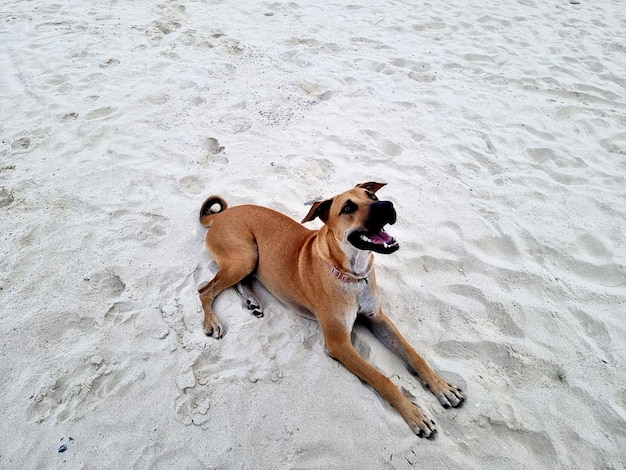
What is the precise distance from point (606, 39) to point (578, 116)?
2.93 metres

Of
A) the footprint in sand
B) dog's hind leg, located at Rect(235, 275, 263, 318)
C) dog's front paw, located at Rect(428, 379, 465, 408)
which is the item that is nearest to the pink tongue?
dog's front paw, located at Rect(428, 379, 465, 408)

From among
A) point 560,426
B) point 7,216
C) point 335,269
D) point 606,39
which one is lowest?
point 7,216

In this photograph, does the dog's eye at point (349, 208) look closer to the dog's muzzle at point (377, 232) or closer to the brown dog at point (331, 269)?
the brown dog at point (331, 269)

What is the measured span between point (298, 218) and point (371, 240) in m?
1.62

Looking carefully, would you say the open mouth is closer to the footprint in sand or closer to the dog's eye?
the dog's eye

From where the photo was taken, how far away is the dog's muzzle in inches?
106

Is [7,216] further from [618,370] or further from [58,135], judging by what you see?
[618,370]

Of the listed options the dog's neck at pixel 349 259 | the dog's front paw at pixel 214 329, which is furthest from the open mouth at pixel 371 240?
the dog's front paw at pixel 214 329

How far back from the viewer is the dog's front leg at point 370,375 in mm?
2564

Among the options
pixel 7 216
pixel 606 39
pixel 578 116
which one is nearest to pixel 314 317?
pixel 7 216

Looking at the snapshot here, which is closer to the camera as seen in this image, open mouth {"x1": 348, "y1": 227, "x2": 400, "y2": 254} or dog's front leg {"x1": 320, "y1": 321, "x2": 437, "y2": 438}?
dog's front leg {"x1": 320, "y1": 321, "x2": 437, "y2": 438}

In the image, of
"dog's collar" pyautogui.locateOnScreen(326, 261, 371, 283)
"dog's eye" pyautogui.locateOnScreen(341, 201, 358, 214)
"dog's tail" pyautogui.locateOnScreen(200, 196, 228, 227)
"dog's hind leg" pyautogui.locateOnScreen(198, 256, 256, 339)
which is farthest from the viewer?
"dog's tail" pyautogui.locateOnScreen(200, 196, 228, 227)

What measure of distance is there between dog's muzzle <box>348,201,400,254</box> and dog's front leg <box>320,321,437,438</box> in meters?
0.64

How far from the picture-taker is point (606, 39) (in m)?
7.07
